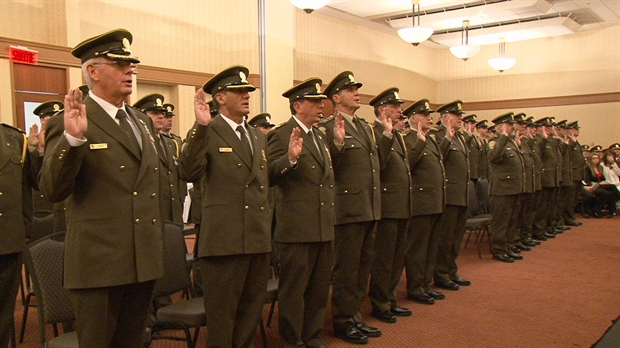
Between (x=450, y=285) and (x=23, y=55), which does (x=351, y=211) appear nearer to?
(x=450, y=285)

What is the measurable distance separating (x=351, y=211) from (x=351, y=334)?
0.77 meters

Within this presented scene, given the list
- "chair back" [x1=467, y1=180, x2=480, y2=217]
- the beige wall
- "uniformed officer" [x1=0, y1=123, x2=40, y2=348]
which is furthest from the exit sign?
"chair back" [x1=467, y1=180, x2=480, y2=217]

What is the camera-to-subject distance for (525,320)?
155 inches

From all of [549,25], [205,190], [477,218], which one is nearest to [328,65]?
[549,25]

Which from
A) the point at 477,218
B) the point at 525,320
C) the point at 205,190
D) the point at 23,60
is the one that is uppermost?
the point at 23,60

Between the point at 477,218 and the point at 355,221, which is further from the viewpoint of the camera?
the point at 477,218

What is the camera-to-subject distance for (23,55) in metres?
6.32

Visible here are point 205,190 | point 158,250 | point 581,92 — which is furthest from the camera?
point 581,92

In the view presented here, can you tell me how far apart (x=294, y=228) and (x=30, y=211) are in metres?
1.50

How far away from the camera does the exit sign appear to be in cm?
622

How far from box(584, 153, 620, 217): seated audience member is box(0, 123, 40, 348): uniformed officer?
9510 millimetres

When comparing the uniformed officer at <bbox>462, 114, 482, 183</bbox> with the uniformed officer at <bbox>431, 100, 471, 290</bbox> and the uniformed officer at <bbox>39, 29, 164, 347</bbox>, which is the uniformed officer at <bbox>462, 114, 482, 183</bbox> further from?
the uniformed officer at <bbox>39, 29, 164, 347</bbox>

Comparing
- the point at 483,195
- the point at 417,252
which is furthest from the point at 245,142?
the point at 483,195

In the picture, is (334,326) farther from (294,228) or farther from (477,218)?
(477,218)
